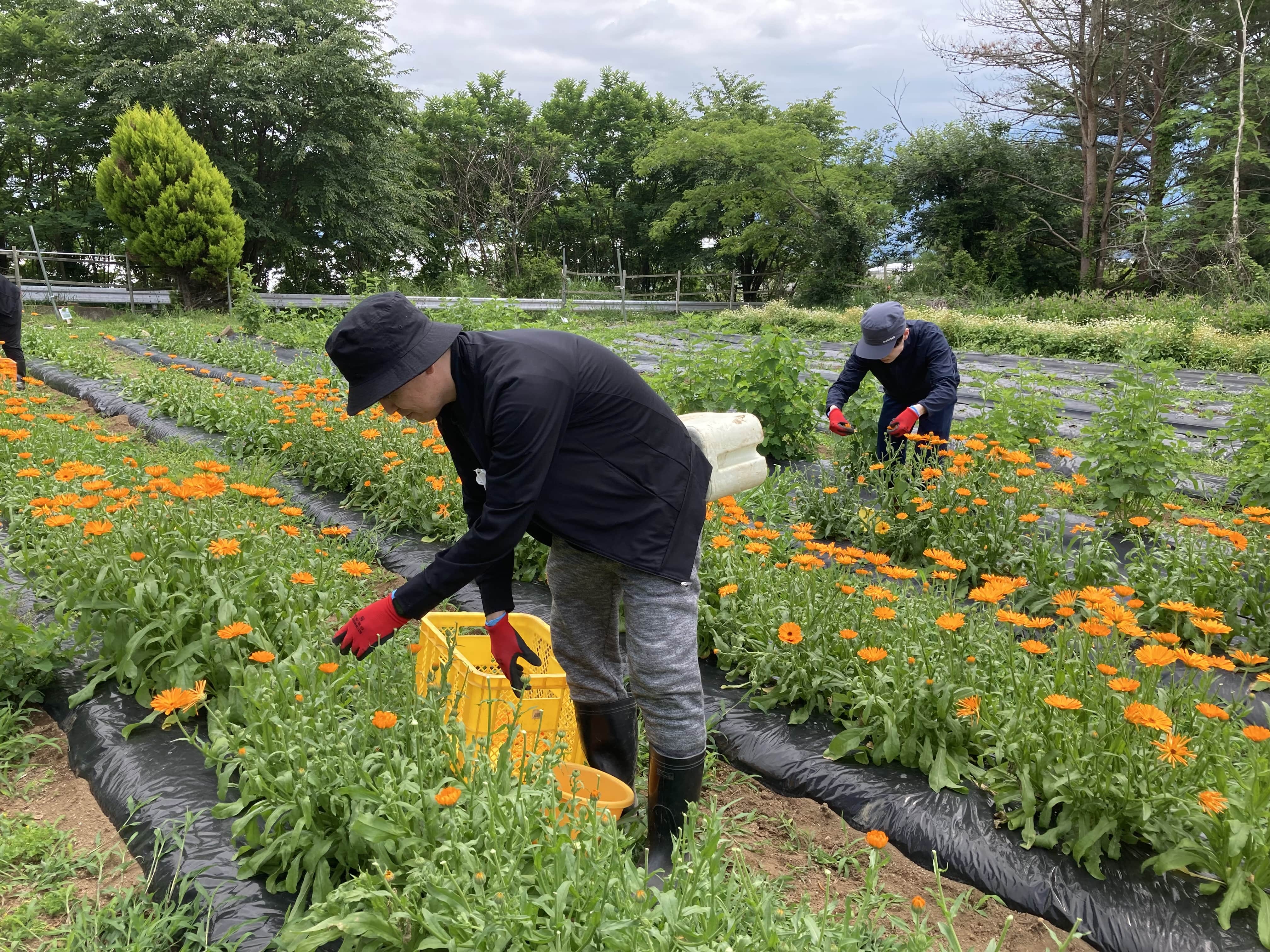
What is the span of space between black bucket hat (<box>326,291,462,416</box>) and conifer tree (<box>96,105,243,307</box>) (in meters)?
17.0

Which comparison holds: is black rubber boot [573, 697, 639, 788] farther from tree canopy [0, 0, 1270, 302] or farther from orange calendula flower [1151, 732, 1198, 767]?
tree canopy [0, 0, 1270, 302]

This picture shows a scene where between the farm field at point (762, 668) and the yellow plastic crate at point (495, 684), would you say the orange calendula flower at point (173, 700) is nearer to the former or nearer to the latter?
the farm field at point (762, 668)

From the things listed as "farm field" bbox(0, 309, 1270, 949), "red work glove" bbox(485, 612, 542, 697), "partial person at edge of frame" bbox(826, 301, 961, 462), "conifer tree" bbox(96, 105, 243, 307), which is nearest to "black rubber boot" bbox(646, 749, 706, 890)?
"farm field" bbox(0, 309, 1270, 949)

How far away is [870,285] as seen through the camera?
23750 mm

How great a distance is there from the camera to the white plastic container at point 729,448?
2258 millimetres

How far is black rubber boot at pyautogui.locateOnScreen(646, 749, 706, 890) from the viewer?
81.7 inches

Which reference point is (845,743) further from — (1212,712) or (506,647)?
(506,647)

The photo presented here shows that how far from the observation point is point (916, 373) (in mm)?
4418

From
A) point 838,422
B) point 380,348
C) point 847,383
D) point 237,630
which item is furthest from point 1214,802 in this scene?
point 847,383

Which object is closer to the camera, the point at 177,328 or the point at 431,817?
the point at 431,817

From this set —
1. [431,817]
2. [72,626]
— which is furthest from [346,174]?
[431,817]

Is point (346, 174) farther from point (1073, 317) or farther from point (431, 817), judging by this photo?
point (431, 817)

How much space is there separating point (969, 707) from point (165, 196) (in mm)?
17933

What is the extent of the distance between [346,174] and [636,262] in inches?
549
